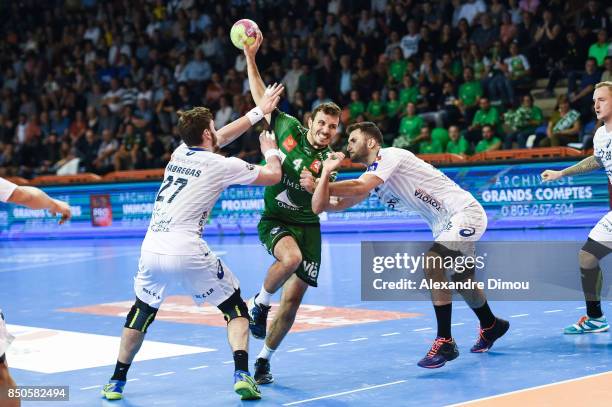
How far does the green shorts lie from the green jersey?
58mm

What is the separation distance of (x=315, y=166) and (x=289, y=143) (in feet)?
1.17

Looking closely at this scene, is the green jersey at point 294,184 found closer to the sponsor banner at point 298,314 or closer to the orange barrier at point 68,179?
the sponsor banner at point 298,314

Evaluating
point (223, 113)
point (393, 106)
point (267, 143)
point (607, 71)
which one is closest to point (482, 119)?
point (393, 106)

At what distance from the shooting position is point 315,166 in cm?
771

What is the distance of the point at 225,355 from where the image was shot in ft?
27.0

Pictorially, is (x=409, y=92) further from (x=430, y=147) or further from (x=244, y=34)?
(x=244, y=34)

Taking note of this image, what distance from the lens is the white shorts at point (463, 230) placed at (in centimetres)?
775

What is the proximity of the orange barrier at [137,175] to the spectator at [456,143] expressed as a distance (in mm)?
6535

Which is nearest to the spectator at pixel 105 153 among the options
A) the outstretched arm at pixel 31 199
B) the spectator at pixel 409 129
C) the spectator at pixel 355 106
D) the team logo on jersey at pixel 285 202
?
the spectator at pixel 355 106

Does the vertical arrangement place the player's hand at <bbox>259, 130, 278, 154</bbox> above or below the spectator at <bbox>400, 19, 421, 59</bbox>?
below

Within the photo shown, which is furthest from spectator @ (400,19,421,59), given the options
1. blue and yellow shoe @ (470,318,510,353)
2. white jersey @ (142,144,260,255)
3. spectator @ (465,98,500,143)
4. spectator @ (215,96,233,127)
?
white jersey @ (142,144,260,255)

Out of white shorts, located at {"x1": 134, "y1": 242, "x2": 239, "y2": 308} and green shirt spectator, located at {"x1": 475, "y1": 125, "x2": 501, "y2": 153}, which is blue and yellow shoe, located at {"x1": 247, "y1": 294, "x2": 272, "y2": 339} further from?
green shirt spectator, located at {"x1": 475, "y1": 125, "x2": 501, "y2": 153}

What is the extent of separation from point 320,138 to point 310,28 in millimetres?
17725

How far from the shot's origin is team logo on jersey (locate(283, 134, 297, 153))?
7.88 meters
